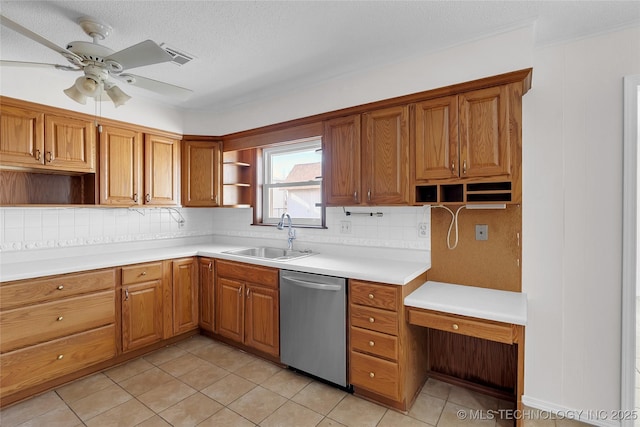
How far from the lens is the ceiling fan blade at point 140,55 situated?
1608 millimetres

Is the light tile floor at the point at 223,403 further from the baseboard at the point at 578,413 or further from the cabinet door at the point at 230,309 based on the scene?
the cabinet door at the point at 230,309

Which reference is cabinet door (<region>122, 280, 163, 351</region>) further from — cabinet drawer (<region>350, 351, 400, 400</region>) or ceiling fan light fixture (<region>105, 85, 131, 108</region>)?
cabinet drawer (<region>350, 351, 400, 400</region>)

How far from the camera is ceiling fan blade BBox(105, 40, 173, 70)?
1608 mm

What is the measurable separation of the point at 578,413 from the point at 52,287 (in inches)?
146

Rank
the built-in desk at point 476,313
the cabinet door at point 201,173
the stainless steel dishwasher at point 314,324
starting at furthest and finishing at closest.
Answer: the cabinet door at point 201,173, the stainless steel dishwasher at point 314,324, the built-in desk at point 476,313

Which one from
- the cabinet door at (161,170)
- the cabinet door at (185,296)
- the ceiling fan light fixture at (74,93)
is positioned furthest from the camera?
the cabinet door at (161,170)

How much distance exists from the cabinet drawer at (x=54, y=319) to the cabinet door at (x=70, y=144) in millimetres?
1100

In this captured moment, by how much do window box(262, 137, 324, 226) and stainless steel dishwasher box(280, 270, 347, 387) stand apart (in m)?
0.89

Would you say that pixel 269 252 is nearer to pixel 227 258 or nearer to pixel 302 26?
pixel 227 258

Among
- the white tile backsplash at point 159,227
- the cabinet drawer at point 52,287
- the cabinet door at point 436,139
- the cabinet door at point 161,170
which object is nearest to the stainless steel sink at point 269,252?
the white tile backsplash at point 159,227

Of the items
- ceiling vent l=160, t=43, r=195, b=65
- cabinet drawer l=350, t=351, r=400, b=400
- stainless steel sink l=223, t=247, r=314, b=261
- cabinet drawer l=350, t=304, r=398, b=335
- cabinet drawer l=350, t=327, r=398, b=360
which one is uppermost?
ceiling vent l=160, t=43, r=195, b=65

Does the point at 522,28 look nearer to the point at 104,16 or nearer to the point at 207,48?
the point at 207,48

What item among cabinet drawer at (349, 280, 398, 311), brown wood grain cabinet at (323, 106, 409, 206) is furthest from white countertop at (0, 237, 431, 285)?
brown wood grain cabinet at (323, 106, 409, 206)

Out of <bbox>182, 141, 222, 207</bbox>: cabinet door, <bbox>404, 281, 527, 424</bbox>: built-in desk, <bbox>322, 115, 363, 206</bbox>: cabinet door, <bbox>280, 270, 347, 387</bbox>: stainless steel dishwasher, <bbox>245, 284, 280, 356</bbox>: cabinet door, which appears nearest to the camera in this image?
<bbox>404, 281, 527, 424</bbox>: built-in desk
